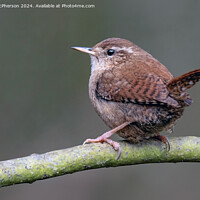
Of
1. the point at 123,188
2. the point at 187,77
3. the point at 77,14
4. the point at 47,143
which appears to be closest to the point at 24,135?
the point at 47,143

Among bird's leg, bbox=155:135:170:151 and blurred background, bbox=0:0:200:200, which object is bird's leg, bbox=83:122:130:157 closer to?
bird's leg, bbox=155:135:170:151

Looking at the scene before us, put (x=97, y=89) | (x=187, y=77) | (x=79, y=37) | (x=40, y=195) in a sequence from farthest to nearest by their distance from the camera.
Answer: (x=79, y=37)
(x=40, y=195)
(x=97, y=89)
(x=187, y=77)

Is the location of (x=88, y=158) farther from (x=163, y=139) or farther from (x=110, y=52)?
(x=110, y=52)

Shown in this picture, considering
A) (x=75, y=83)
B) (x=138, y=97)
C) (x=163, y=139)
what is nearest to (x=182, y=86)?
(x=138, y=97)

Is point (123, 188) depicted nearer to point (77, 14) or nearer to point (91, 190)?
point (91, 190)

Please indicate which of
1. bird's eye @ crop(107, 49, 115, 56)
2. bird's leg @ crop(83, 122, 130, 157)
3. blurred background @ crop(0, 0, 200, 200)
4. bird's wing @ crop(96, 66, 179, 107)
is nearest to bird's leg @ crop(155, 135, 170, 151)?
bird's leg @ crop(83, 122, 130, 157)
